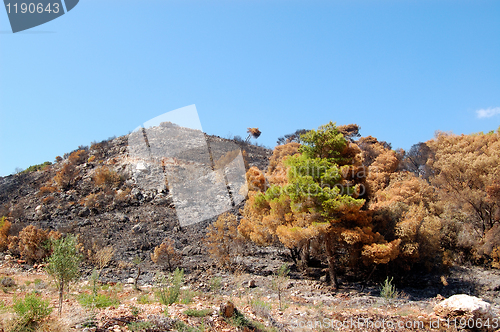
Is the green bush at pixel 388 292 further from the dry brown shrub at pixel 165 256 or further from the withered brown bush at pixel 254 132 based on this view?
the withered brown bush at pixel 254 132

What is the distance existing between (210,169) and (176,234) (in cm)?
1242

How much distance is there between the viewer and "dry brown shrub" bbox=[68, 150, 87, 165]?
1532 inches

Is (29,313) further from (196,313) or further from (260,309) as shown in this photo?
(260,309)

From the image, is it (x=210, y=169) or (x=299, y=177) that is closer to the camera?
(x=299, y=177)

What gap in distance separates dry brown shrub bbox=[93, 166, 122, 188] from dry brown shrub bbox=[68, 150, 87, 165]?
677 cm

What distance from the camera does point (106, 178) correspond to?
110ft

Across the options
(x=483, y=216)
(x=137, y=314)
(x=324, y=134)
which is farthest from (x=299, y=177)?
(x=483, y=216)

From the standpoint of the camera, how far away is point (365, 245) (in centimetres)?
1374

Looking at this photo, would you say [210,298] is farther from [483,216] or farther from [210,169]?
[210,169]

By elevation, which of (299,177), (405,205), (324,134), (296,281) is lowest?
(296,281)

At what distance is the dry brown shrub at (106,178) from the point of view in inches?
1305

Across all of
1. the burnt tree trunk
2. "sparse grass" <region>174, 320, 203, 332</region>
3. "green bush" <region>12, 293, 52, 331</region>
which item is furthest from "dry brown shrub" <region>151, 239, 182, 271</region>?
"green bush" <region>12, 293, 52, 331</region>

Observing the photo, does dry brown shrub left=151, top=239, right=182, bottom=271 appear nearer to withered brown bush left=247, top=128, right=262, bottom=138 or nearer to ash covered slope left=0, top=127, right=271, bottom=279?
ash covered slope left=0, top=127, right=271, bottom=279

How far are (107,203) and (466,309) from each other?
2885cm
